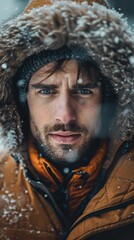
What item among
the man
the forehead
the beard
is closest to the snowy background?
the man

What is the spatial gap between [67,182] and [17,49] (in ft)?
1.39

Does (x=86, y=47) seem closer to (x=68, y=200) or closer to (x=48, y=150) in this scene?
(x=48, y=150)

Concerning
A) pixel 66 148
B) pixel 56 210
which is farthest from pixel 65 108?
pixel 56 210

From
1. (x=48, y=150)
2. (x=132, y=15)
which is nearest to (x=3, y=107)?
(x=48, y=150)

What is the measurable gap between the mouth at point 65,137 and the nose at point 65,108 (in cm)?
5

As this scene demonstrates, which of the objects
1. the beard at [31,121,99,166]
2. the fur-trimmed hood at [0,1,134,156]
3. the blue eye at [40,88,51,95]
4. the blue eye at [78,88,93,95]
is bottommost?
the beard at [31,121,99,166]

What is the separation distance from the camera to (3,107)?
6.00 ft

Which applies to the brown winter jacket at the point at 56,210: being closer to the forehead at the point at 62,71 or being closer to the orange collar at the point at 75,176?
the orange collar at the point at 75,176

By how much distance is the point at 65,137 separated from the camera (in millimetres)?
1807

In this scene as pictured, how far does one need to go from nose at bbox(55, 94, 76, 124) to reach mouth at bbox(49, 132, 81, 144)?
0.17 ft

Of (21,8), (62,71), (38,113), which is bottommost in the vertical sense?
(38,113)

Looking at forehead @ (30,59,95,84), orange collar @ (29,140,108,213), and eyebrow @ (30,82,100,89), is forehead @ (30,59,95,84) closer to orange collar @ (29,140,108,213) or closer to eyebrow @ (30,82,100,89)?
eyebrow @ (30,82,100,89)

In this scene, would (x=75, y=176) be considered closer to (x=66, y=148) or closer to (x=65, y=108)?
(x=66, y=148)

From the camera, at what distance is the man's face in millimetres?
1761
